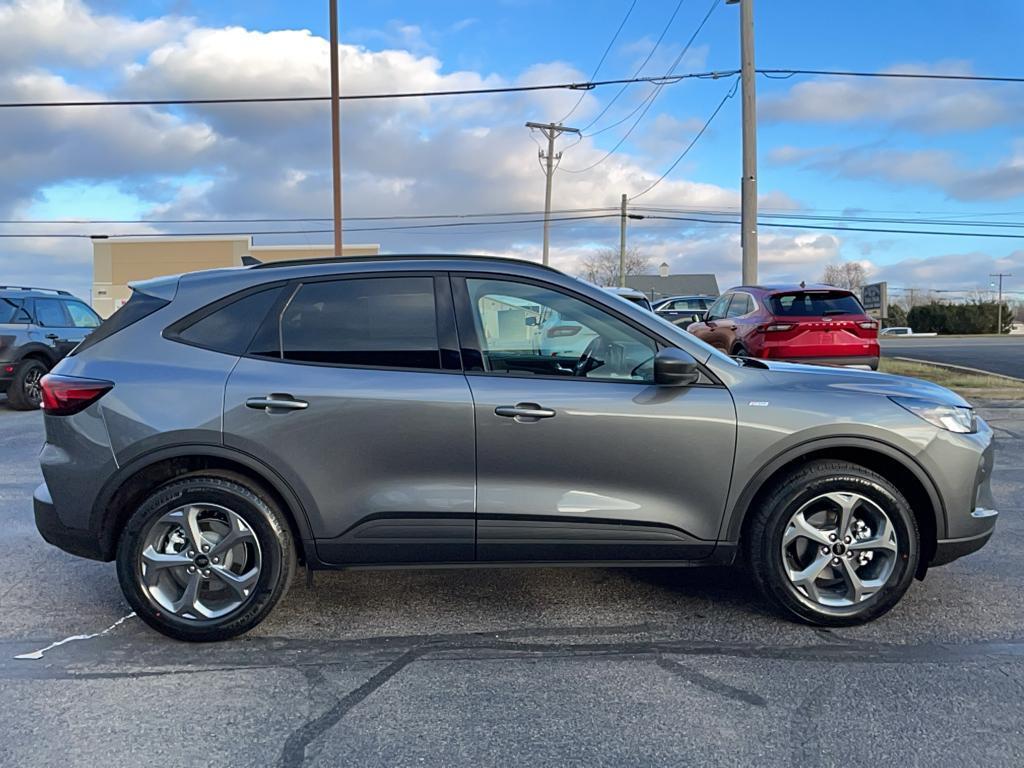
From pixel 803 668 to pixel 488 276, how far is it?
222 centimetres

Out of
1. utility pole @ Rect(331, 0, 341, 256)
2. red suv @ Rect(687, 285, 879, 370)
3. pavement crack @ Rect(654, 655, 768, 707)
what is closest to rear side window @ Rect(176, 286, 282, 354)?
pavement crack @ Rect(654, 655, 768, 707)

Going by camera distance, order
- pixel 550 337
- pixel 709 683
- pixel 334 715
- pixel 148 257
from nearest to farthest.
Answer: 1. pixel 334 715
2. pixel 709 683
3. pixel 550 337
4. pixel 148 257

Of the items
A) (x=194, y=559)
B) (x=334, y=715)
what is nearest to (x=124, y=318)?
(x=194, y=559)

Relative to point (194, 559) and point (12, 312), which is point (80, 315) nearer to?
point (12, 312)

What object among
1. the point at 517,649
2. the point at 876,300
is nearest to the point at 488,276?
the point at 517,649

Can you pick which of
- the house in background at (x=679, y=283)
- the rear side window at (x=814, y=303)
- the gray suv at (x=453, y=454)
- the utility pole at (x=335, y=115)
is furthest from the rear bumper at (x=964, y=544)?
the house in background at (x=679, y=283)

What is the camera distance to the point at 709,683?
10.4 ft

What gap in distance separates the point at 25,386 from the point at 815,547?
1194cm

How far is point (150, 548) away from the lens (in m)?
3.56

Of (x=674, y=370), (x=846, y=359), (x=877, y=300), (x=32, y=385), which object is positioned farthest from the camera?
(x=877, y=300)

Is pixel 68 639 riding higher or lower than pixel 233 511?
lower

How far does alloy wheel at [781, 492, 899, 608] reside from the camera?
3633mm

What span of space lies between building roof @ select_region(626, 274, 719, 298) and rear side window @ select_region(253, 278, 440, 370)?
207 feet

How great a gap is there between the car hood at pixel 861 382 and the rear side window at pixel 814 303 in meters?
7.34
